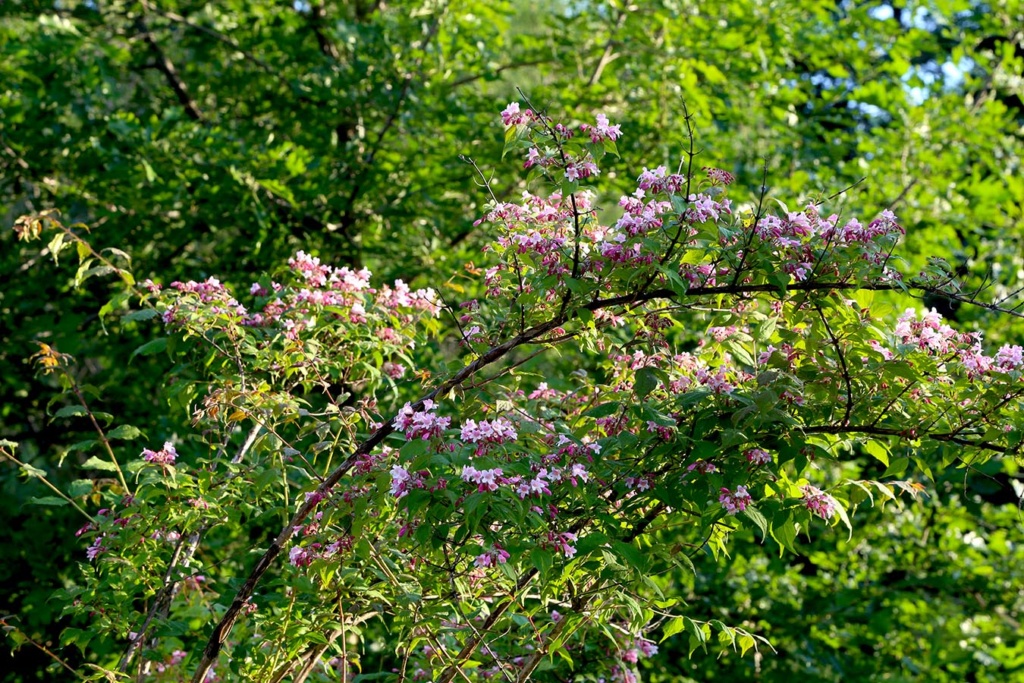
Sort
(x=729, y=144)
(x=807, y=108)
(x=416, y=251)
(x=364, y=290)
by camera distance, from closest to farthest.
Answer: (x=364, y=290) < (x=416, y=251) < (x=729, y=144) < (x=807, y=108)

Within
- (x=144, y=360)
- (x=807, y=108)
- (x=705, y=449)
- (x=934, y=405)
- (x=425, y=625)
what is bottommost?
(x=144, y=360)

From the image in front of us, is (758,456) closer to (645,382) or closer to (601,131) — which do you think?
(645,382)

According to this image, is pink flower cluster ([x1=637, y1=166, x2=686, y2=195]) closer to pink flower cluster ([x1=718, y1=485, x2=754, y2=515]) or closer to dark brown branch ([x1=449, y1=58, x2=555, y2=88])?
pink flower cluster ([x1=718, y1=485, x2=754, y2=515])

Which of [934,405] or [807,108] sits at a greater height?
[807,108]

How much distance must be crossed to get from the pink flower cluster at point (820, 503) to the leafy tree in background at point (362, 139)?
271 cm

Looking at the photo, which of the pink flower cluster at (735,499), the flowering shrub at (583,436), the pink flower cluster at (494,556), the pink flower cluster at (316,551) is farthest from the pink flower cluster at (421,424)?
the pink flower cluster at (735,499)

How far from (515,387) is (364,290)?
847mm

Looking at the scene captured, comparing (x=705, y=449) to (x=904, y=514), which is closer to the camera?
(x=705, y=449)

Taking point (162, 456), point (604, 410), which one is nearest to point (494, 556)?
point (604, 410)

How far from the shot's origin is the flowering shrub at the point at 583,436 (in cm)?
197

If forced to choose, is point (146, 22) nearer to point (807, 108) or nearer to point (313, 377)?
point (313, 377)

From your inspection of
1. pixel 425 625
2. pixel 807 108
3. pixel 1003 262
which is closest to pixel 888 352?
pixel 425 625

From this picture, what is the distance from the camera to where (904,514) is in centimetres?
570

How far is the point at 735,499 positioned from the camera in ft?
6.67
